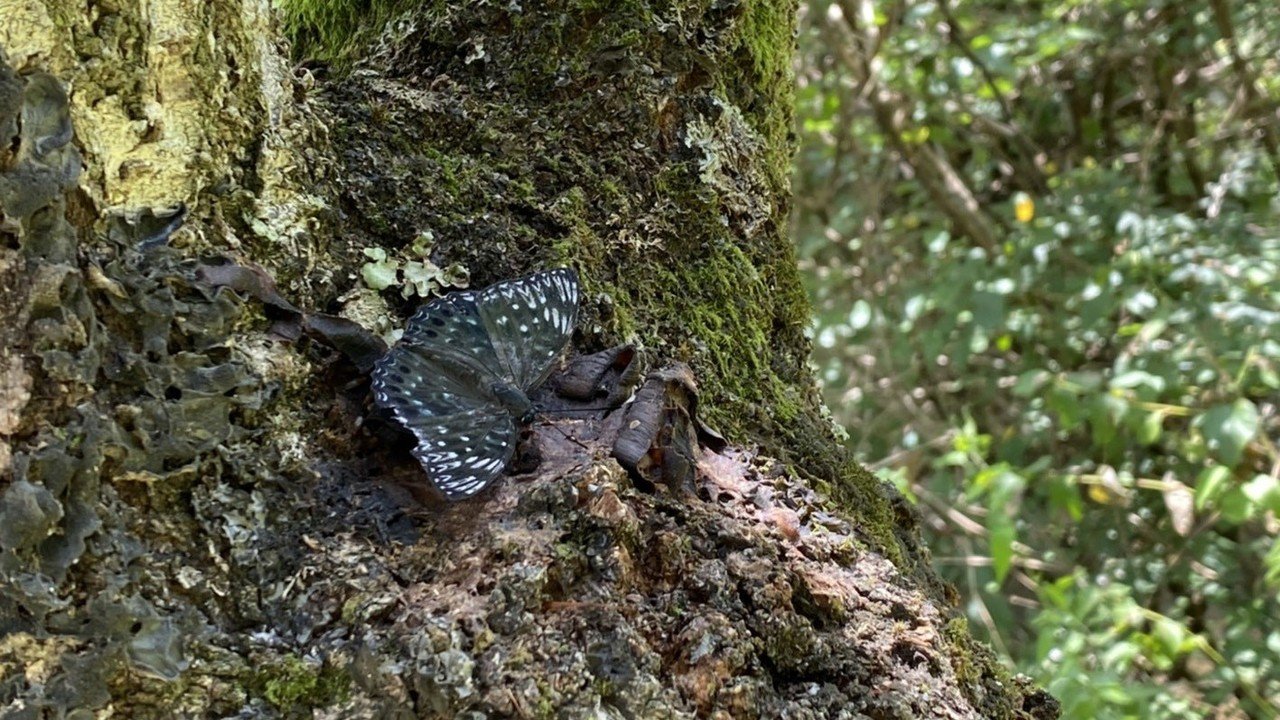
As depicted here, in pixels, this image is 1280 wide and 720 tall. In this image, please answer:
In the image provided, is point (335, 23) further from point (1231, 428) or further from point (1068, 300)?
point (1068, 300)

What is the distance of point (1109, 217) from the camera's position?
10.5 feet

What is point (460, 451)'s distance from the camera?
2.73ft

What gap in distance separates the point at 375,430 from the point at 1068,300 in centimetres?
282

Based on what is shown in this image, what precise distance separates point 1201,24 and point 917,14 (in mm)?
1157

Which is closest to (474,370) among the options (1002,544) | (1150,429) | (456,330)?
(456,330)

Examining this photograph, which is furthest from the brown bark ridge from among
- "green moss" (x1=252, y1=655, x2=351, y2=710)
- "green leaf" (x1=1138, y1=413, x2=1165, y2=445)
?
"green leaf" (x1=1138, y1=413, x2=1165, y2=445)

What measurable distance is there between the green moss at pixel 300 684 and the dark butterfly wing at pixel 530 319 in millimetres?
298

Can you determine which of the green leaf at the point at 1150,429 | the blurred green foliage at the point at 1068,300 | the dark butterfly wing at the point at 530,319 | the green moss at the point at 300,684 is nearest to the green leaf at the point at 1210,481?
the blurred green foliage at the point at 1068,300

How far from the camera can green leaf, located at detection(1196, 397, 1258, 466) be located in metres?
2.26

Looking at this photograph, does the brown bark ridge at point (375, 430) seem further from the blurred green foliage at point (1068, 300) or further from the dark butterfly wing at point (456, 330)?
the blurred green foliage at point (1068, 300)

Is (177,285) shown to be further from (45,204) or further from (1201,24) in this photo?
(1201,24)

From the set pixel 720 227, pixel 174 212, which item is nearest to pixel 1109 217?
pixel 720 227

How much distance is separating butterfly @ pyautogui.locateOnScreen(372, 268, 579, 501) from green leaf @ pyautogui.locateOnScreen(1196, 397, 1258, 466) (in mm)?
1857

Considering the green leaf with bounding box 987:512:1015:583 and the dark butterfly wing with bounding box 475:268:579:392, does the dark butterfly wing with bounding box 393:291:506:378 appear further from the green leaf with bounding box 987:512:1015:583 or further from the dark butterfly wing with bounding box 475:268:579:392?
the green leaf with bounding box 987:512:1015:583
